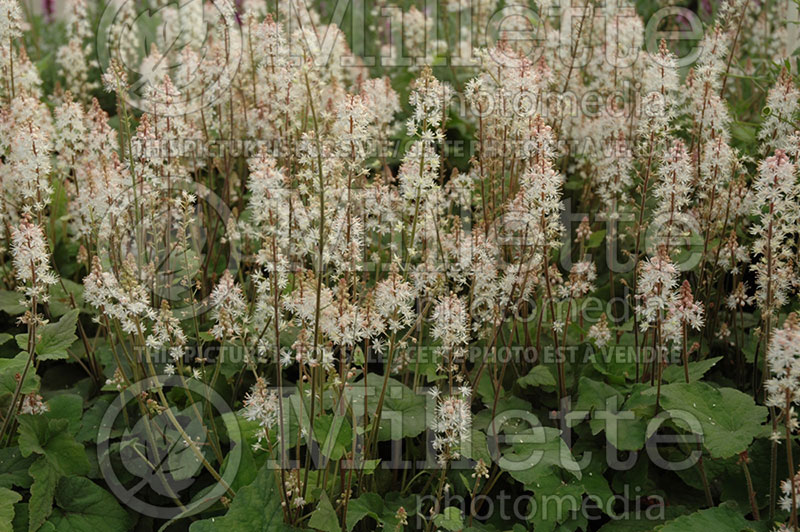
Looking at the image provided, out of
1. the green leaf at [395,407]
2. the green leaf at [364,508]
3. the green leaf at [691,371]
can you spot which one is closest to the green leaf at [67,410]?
the green leaf at [395,407]

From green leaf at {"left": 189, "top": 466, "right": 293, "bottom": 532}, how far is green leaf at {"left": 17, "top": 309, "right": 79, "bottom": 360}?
0.93m

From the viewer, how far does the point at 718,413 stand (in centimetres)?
297

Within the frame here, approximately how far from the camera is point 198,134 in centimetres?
433

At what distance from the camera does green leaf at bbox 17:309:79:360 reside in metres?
3.22

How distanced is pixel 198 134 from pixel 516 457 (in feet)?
8.07

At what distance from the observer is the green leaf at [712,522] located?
272 cm

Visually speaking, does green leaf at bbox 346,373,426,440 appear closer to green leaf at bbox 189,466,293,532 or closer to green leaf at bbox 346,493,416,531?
green leaf at bbox 346,493,416,531

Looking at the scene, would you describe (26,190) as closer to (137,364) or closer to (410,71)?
(137,364)

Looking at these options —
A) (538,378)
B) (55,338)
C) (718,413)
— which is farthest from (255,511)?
(718,413)
